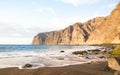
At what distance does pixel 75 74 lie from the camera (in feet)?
55.4

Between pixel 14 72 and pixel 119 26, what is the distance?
14829cm

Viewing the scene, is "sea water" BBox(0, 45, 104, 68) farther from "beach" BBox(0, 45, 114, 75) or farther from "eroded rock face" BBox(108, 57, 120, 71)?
"eroded rock face" BBox(108, 57, 120, 71)

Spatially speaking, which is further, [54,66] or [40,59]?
[40,59]

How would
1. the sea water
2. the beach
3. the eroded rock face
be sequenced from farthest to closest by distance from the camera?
the sea water, the eroded rock face, the beach

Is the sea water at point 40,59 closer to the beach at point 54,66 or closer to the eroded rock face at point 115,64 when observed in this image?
the beach at point 54,66

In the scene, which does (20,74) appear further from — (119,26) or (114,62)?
(119,26)

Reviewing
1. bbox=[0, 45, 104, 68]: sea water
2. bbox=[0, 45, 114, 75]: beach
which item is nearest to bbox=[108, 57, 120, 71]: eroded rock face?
bbox=[0, 45, 114, 75]: beach

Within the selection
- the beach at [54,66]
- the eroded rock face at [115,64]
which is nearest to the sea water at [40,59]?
→ the beach at [54,66]

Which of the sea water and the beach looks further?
the sea water

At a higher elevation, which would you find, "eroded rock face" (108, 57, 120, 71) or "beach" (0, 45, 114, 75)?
"eroded rock face" (108, 57, 120, 71)

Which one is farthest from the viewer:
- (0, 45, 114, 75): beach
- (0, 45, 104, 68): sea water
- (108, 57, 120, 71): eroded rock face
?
(0, 45, 104, 68): sea water

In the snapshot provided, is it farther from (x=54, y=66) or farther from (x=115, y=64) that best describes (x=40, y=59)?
(x=115, y=64)

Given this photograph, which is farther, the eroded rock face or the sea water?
the sea water

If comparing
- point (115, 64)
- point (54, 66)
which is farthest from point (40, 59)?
point (115, 64)
